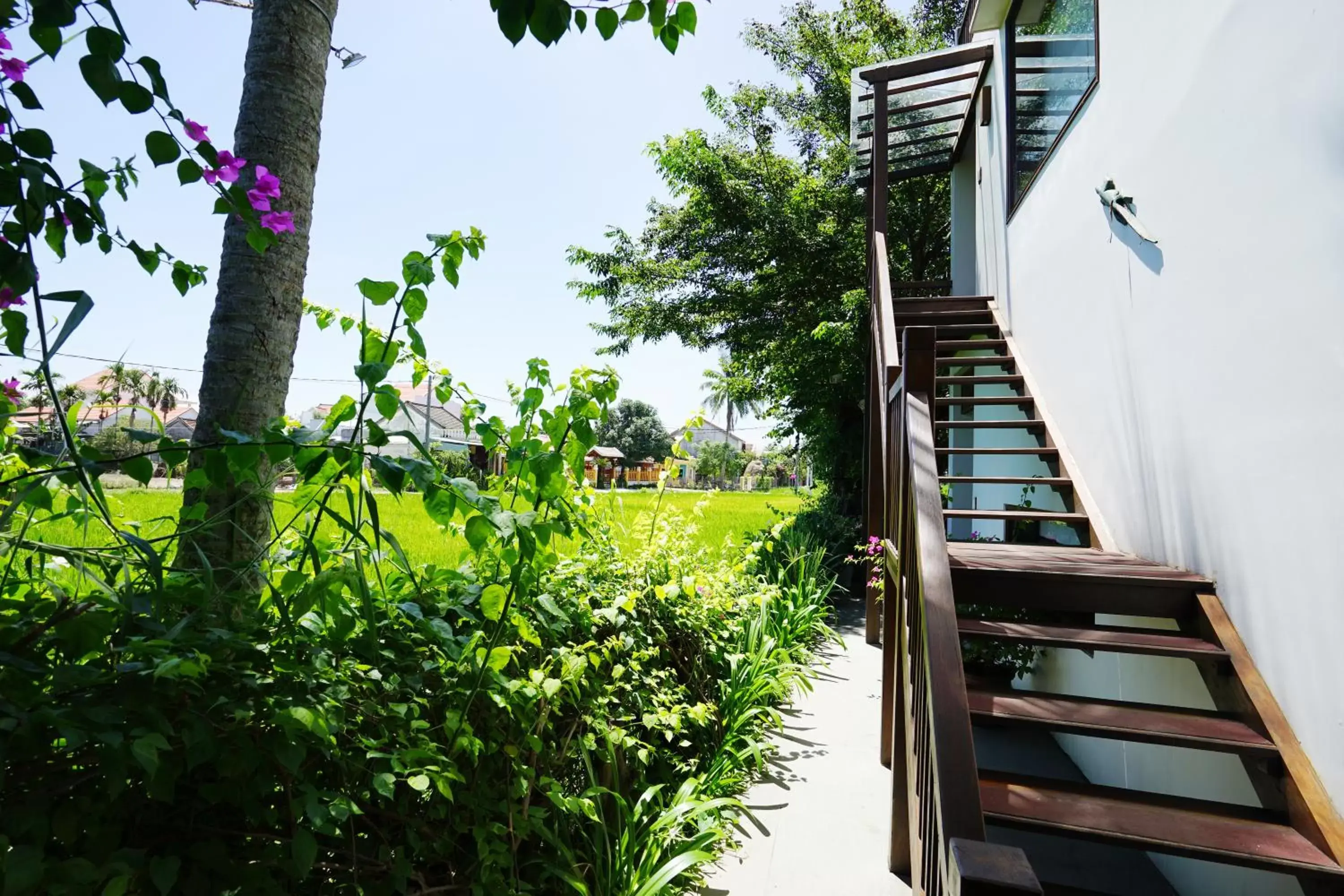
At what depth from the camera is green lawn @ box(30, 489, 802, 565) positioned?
1766 mm

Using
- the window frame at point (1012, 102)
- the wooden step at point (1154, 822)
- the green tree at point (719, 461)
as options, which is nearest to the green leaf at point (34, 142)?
the wooden step at point (1154, 822)

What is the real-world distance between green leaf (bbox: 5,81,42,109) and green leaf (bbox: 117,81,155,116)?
135 mm

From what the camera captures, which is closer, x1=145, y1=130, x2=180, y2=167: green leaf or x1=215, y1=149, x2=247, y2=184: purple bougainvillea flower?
x1=145, y1=130, x2=180, y2=167: green leaf

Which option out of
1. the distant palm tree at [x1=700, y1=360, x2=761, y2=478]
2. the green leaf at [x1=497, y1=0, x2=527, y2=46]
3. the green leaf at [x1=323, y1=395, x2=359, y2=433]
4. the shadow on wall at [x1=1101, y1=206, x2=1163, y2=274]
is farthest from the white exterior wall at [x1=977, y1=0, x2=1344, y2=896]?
the distant palm tree at [x1=700, y1=360, x2=761, y2=478]

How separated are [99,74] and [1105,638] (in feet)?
9.69

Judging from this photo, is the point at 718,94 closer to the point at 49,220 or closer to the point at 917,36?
the point at 917,36

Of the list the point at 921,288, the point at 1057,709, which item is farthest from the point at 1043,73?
the point at 1057,709

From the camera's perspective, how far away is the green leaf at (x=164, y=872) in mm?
931

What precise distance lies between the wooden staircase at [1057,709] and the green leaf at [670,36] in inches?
52.4

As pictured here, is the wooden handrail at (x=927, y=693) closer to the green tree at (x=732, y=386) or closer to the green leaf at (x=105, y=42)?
the green leaf at (x=105, y=42)

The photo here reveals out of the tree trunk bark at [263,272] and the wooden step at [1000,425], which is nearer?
the tree trunk bark at [263,272]

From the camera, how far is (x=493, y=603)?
1.57 meters

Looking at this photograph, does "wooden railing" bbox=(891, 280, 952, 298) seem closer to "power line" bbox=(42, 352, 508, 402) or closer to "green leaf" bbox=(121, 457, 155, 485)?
"power line" bbox=(42, 352, 508, 402)

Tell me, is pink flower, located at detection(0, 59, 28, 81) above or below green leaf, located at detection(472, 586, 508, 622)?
above
